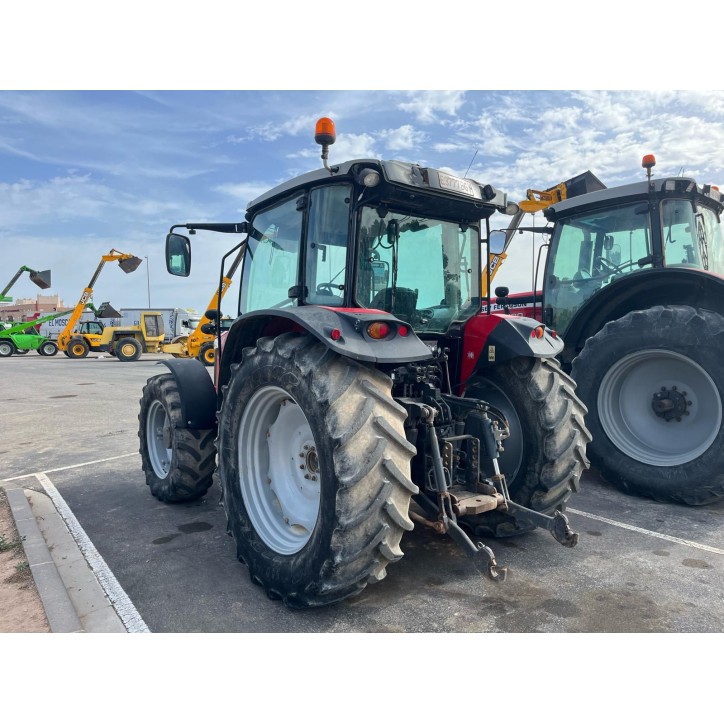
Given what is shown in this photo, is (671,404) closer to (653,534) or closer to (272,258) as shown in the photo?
(653,534)

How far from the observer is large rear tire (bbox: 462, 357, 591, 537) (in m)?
3.65

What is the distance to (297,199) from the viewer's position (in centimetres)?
379

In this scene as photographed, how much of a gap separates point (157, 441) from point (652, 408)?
467 cm

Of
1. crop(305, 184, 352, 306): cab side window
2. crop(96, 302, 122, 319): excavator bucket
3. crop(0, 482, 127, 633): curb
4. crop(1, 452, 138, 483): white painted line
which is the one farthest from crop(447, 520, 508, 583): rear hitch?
crop(96, 302, 122, 319): excavator bucket

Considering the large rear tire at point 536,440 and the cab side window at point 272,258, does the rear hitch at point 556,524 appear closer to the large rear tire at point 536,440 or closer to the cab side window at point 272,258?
the large rear tire at point 536,440

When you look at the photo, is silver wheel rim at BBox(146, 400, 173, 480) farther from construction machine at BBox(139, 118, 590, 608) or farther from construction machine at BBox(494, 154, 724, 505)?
construction machine at BBox(494, 154, 724, 505)

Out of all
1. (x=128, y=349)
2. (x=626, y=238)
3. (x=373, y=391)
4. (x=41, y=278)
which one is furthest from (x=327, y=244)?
(x=41, y=278)

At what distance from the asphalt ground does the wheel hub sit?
0.83m

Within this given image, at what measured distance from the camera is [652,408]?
5.17 meters

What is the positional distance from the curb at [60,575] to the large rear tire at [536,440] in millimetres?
2408

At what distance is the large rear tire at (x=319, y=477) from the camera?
267 cm

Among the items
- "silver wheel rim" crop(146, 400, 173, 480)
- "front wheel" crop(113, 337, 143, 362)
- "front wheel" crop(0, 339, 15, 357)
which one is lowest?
"front wheel" crop(0, 339, 15, 357)

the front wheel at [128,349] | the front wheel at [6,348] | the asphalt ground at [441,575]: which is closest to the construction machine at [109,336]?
the front wheel at [128,349]

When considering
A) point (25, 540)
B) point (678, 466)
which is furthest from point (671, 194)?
point (25, 540)
